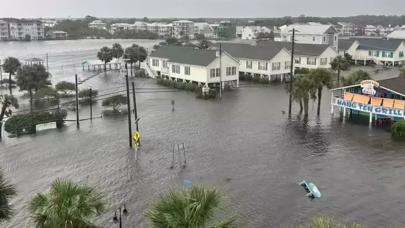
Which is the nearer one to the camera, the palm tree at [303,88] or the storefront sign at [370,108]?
the storefront sign at [370,108]

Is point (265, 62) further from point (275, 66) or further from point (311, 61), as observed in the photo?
point (311, 61)

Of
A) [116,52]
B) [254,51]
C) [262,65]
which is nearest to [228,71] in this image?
[262,65]

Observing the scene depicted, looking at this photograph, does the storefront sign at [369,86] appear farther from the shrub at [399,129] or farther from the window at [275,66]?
the window at [275,66]

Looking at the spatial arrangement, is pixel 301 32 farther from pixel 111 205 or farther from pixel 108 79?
pixel 111 205

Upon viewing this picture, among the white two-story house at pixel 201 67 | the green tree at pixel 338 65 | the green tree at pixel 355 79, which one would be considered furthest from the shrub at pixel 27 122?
the green tree at pixel 338 65

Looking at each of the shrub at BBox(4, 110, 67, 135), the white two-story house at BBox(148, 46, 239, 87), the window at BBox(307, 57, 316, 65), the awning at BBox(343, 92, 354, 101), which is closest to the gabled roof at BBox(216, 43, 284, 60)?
the window at BBox(307, 57, 316, 65)

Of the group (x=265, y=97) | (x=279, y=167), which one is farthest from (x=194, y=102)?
(x=279, y=167)
